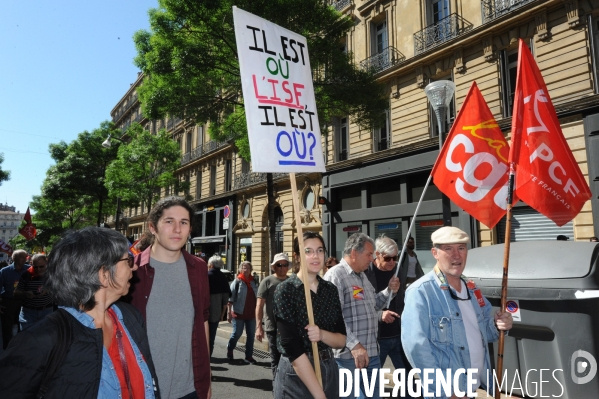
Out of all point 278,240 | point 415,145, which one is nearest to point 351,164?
point 415,145

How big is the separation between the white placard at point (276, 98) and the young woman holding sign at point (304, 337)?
33.2 inches

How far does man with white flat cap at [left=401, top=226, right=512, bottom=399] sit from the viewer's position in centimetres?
263

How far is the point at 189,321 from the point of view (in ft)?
8.57

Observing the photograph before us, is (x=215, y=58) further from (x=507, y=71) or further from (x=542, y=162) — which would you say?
(x=507, y=71)

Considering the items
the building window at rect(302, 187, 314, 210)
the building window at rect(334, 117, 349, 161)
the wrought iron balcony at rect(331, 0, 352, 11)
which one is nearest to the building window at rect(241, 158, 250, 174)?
the building window at rect(302, 187, 314, 210)

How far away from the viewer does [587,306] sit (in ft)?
11.7

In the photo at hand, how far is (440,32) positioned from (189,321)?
14.6m

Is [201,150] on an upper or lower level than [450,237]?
upper

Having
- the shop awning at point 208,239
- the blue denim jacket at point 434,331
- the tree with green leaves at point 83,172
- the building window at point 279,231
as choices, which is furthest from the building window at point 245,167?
the blue denim jacket at point 434,331

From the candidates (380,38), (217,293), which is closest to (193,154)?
(380,38)

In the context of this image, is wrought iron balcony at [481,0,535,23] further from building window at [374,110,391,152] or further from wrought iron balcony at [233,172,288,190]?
wrought iron balcony at [233,172,288,190]

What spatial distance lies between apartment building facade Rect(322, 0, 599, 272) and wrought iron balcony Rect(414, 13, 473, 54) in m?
0.04

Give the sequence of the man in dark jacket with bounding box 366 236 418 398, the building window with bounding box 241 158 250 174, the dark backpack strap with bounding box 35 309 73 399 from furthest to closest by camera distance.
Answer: the building window with bounding box 241 158 250 174, the man in dark jacket with bounding box 366 236 418 398, the dark backpack strap with bounding box 35 309 73 399

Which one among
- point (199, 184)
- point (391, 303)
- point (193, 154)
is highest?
point (193, 154)
